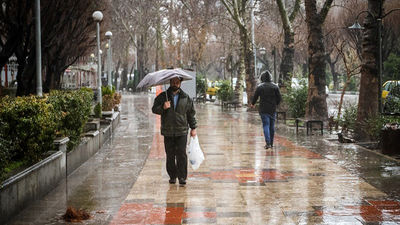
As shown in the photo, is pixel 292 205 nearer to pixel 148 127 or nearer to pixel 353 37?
pixel 148 127

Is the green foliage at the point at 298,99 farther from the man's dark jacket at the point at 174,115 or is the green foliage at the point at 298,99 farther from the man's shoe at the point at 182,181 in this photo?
the man's shoe at the point at 182,181

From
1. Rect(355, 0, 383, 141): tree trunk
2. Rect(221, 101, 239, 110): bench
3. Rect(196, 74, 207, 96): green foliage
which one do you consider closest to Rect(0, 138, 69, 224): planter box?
Rect(355, 0, 383, 141): tree trunk

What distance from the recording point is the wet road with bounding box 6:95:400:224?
23.8 ft

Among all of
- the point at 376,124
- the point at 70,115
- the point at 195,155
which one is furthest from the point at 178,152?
the point at 376,124

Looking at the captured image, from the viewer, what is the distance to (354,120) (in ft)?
53.4

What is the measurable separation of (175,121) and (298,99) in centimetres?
1369

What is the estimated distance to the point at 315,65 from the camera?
20.2m

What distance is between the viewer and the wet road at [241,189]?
7.26 meters

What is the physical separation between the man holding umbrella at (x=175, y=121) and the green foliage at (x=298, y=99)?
13.3 metres

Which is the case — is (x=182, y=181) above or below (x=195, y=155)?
below

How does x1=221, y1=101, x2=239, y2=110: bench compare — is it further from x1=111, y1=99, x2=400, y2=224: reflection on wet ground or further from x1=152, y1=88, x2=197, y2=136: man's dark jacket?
x1=152, y1=88, x2=197, y2=136: man's dark jacket

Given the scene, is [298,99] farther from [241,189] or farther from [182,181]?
[241,189]

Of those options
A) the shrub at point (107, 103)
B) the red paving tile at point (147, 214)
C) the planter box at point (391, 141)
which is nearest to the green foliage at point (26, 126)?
the red paving tile at point (147, 214)

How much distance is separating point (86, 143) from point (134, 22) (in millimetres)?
52861
